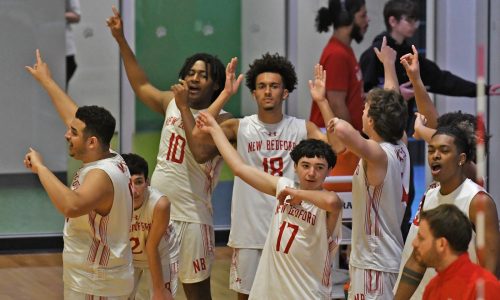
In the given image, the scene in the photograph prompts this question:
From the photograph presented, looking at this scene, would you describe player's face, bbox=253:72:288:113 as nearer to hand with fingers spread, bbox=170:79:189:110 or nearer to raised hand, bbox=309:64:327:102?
raised hand, bbox=309:64:327:102

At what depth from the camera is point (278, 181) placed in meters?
6.41

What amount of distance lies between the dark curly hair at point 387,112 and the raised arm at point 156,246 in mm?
1404

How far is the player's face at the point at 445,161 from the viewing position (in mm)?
5805

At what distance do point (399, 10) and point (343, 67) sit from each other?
1247 millimetres

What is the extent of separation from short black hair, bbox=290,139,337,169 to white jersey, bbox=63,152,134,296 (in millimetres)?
1024

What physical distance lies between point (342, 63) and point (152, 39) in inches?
88.4

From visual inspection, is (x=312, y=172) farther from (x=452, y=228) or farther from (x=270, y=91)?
(x=452, y=228)

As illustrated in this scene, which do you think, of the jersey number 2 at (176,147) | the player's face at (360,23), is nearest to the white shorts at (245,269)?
the jersey number 2 at (176,147)

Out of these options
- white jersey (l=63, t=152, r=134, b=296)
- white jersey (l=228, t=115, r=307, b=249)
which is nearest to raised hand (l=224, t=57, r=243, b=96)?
white jersey (l=228, t=115, r=307, b=249)

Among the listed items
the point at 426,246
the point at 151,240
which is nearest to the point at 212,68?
the point at 151,240

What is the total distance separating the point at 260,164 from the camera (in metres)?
7.37

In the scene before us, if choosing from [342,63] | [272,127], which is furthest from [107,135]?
[342,63]

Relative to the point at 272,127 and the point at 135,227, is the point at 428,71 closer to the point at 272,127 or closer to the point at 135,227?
the point at 272,127

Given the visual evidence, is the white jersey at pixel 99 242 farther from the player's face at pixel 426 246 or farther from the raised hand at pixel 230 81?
the player's face at pixel 426 246
